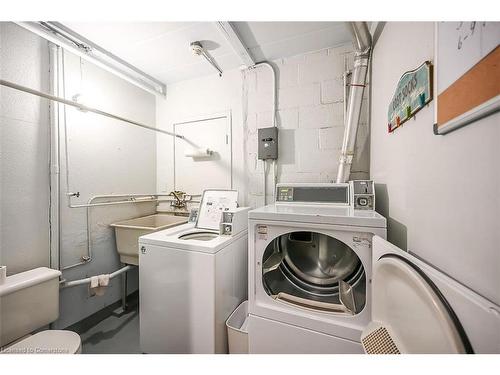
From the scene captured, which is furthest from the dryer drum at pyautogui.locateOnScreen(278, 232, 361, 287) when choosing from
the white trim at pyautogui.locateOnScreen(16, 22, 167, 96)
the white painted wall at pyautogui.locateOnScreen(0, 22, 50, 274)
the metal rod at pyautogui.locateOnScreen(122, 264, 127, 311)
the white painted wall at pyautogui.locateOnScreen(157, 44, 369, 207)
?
the white trim at pyautogui.locateOnScreen(16, 22, 167, 96)

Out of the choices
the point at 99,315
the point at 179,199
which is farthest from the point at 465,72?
the point at 99,315

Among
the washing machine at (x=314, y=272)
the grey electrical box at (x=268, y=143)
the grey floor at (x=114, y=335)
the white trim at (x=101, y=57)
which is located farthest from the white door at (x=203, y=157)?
the grey floor at (x=114, y=335)

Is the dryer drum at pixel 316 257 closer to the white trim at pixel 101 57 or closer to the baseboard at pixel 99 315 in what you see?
the baseboard at pixel 99 315

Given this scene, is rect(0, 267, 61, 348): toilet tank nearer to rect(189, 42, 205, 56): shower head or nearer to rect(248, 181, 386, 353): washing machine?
rect(248, 181, 386, 353): washing machine

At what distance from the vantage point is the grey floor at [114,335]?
1.41 m

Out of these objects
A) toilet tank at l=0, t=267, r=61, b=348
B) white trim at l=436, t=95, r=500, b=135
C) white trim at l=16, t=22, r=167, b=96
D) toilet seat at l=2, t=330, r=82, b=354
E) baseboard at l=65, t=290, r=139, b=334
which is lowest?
baseboard at l=65, t=290, r=139, b=334

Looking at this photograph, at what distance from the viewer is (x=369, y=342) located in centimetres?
68

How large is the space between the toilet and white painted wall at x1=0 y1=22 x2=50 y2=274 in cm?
19

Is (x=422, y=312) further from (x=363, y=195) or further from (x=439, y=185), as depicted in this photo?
(x=363, y=195)

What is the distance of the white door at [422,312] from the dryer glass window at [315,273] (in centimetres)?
26

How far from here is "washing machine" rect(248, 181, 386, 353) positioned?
91 cm
